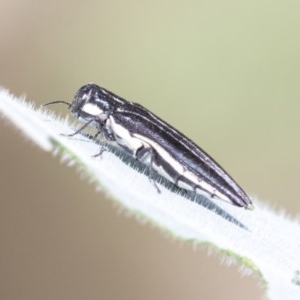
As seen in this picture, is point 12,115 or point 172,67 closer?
point 12,115

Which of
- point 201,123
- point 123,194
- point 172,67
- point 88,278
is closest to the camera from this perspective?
point 123,194

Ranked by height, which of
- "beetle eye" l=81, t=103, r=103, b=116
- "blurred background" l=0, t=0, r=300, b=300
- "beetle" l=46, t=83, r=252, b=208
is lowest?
"beetle" l=46, t=83, r=252, b=208

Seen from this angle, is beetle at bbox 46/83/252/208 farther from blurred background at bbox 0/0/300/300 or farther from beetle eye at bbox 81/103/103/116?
blurred background at bbox 0/0/300/300

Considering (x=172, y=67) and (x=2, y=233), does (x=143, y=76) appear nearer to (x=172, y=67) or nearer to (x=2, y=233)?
(x=172, y=67)

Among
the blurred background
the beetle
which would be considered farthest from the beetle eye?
the blurred background

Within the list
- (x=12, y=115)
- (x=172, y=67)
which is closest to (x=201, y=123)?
(x=172, y=67)

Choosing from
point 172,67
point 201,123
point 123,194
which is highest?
point 172,67

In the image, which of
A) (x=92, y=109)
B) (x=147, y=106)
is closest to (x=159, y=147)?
(x=92, y=109)
